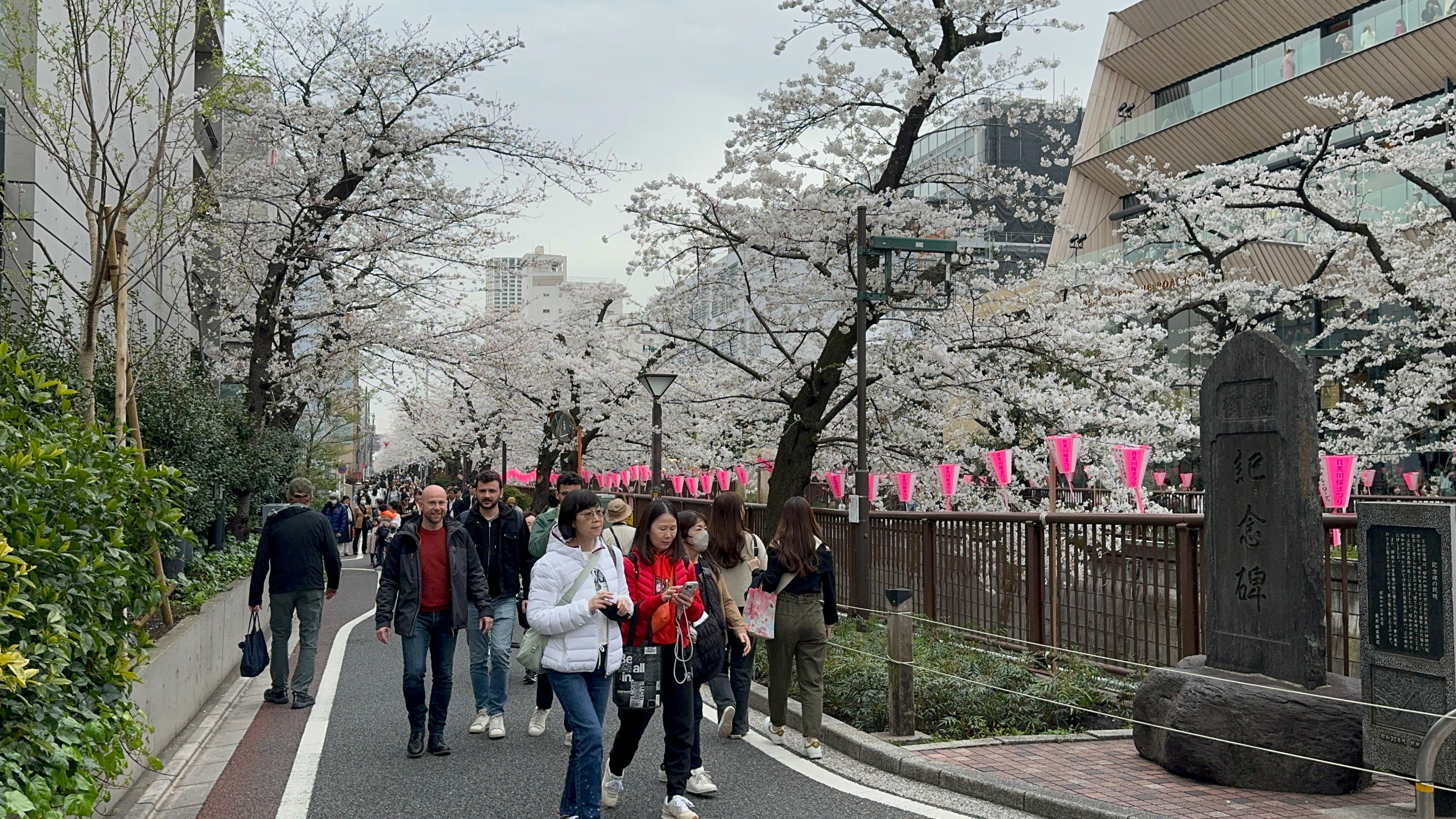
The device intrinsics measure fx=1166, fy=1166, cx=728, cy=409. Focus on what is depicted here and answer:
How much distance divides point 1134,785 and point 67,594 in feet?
17.8

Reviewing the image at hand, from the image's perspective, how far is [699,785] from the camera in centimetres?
630

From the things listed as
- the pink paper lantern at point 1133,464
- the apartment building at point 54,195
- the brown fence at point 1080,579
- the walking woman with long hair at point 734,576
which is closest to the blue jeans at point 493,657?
the walking woman with long hair at point 734,576

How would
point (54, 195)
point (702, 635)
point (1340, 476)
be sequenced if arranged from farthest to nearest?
point (1340, 476) < point (54, 195) < point (702, 635)

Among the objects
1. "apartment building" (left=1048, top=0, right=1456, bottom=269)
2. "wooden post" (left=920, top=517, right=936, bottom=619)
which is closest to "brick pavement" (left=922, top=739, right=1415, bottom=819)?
"wooden post" (left=920, top=517, right=936, bottom=619)

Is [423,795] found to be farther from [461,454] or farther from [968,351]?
[461,454]

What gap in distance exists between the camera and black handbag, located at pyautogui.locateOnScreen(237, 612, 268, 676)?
895cm

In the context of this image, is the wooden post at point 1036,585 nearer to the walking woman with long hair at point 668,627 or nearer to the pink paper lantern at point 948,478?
the walking woman with long hair at point 668,627

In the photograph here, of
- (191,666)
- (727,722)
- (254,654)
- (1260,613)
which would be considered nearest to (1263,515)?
(1260,613)

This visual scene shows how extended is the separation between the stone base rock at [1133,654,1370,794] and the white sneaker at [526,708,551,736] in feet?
13.2

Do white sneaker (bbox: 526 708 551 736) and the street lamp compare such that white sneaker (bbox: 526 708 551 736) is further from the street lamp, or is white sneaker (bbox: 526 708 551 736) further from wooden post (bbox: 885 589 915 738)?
the street lamp

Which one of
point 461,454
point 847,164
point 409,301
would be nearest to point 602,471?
point 461,454

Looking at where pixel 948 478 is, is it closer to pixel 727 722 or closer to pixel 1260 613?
pixel 727 722

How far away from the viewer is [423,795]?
6375 mm

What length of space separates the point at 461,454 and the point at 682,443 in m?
24.5
